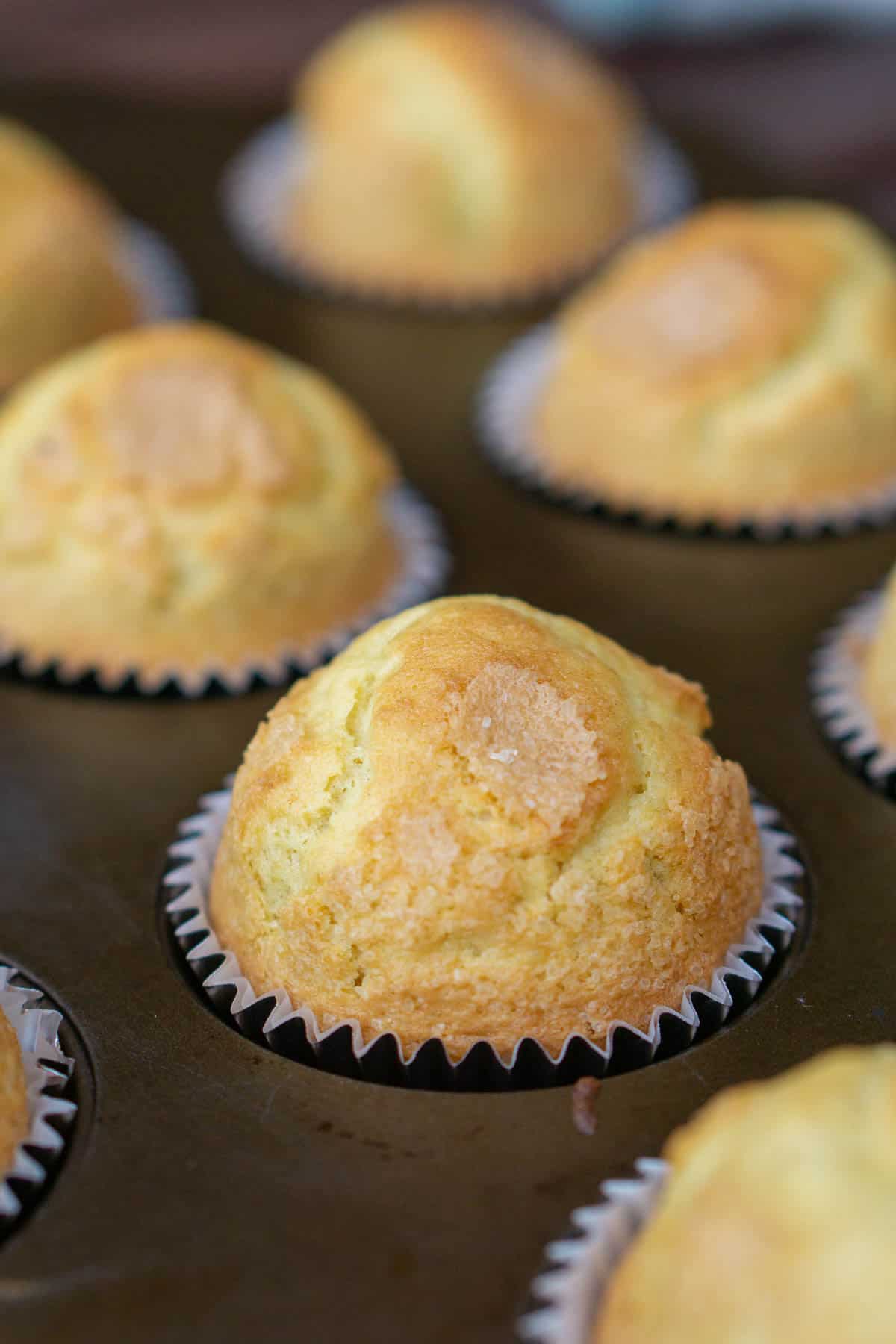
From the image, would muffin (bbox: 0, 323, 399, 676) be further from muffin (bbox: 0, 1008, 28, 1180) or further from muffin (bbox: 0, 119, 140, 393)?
muffin (bbox: 0, 1008, 28, 1180)

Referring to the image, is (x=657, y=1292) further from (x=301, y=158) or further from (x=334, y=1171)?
(x=301, y=158)

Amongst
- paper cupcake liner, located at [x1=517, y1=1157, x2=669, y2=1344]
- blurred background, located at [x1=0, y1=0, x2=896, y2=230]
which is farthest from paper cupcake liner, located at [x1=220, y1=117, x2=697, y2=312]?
paper cupcake liner, located at [x1=517, y1=1157, x2=669, y2=1344]

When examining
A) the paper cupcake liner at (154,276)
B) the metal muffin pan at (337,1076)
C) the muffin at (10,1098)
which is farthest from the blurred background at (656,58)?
the muffin at (10,1098)

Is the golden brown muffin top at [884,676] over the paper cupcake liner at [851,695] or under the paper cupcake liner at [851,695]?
over

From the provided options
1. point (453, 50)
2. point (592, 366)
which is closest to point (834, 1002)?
point (592, 366)

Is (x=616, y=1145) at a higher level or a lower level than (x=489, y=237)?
lower

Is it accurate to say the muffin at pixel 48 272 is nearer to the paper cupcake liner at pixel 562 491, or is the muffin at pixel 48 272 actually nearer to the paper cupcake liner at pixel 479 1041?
the paper cupcake liner at pixel 562 491

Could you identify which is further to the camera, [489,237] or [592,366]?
[489,237]
